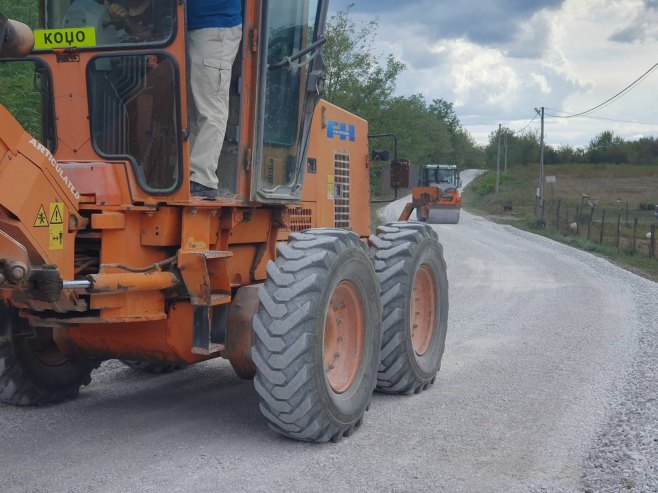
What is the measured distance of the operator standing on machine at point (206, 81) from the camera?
17.4 feet

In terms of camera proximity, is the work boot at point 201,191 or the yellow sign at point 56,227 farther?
the work boot at point 201,191

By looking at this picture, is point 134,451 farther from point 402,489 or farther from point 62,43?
point 62,43

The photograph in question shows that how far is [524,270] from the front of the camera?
1803 centimetres

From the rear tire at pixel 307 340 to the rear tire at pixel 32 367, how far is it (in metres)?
1.50

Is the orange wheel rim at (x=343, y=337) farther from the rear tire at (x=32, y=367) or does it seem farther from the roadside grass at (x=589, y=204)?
the roadside grass at (x=589, y=204)

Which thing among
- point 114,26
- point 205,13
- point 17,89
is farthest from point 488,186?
point 114,26

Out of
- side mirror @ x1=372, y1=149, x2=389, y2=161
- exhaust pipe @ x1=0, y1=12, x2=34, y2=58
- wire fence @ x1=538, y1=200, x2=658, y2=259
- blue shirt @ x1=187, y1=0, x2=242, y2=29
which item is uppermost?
blue shirt @ x1=187, y1=0, x2=242, y2=29

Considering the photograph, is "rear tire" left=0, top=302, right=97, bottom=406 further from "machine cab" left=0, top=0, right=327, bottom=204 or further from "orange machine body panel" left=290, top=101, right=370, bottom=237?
"orange machine body panel" left=290, top=101, right=370, bottom=237

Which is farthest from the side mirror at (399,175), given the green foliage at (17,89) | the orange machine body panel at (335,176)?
the green foliage at (17,89)

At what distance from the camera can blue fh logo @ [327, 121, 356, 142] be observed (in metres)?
7.28

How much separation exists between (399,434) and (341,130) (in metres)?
2.92

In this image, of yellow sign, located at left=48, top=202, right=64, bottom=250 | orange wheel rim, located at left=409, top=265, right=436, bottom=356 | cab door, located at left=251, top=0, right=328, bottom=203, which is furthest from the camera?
orange wheel rim, located at left=409, top=265, right=436, bottom=356

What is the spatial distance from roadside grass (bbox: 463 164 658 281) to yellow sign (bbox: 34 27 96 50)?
1611 centimetres

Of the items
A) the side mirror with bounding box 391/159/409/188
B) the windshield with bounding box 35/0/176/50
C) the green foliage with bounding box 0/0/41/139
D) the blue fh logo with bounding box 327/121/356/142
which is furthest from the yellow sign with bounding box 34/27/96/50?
the green foliage with bounding box 0/0/41/139
